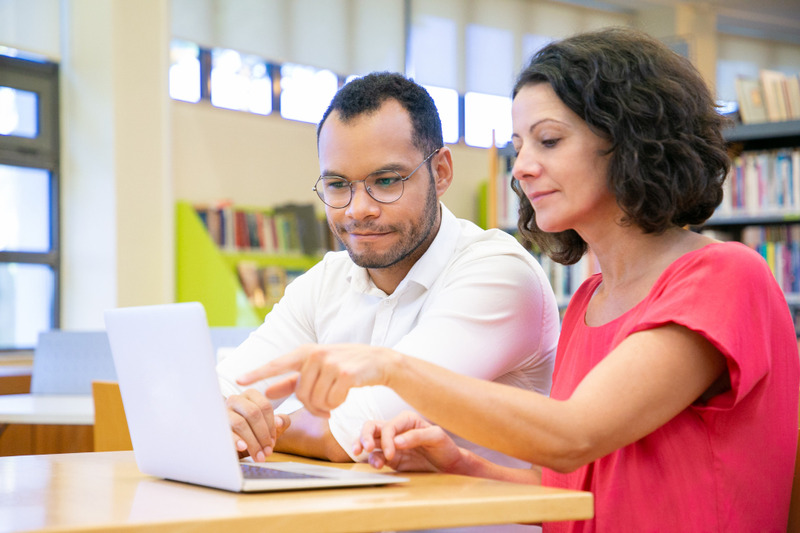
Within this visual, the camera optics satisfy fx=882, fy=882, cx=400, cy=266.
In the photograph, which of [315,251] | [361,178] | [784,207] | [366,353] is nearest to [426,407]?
[366,353]

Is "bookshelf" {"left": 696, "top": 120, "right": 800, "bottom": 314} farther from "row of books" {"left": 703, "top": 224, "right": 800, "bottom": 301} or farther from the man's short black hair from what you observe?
the man's short black hair

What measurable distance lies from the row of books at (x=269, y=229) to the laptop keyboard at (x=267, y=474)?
15.5 ft

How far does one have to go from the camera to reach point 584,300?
142cm

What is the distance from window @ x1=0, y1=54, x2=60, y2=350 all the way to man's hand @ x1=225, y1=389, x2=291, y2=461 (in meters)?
4.47

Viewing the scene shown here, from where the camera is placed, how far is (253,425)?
4.33 ft

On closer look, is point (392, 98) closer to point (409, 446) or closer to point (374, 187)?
point (374, 187)

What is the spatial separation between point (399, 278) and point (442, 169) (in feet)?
0.87

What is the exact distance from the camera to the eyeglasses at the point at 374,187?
1710 millimetres

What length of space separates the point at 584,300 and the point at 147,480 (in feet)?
2.37

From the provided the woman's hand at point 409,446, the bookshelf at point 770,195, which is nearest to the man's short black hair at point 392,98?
the woman's hand at point 409,446

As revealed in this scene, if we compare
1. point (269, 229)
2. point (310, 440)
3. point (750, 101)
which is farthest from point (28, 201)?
point (310, 440)

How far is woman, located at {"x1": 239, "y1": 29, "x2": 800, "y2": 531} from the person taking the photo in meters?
1.03

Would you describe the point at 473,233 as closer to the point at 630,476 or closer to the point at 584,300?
the point at 584,300

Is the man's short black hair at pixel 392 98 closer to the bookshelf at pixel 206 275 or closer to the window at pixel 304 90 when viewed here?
the bookshelf at pixel 206 275
